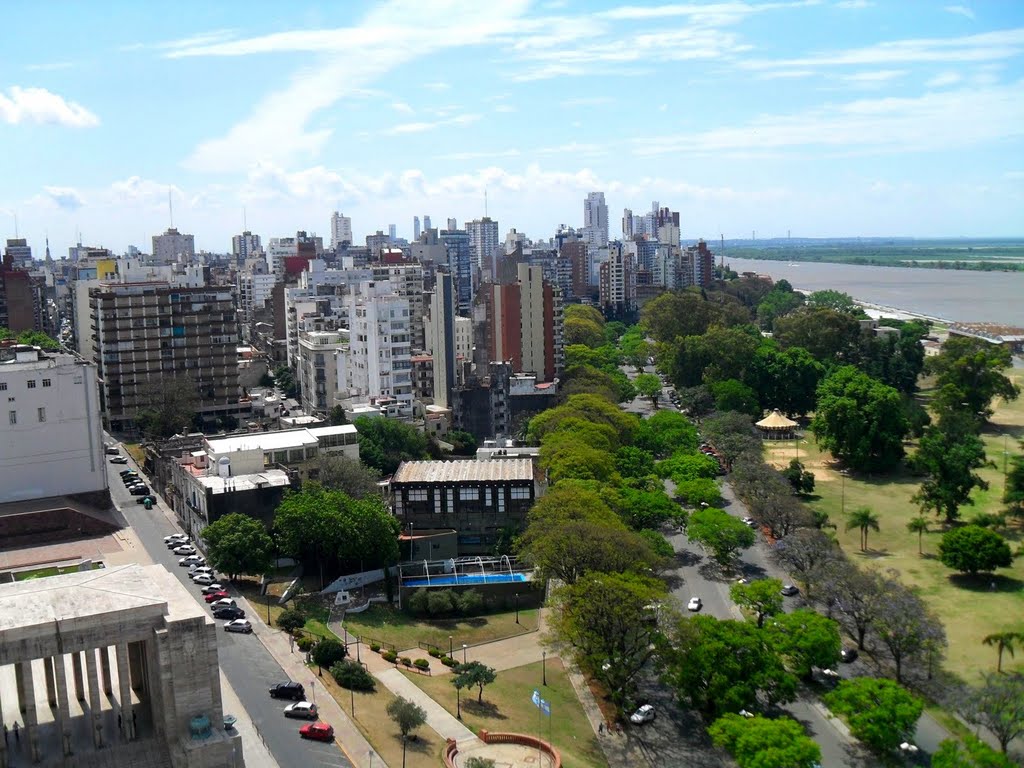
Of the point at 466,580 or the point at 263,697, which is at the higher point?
the point at 466,580

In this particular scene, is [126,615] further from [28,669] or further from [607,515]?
[607,515]

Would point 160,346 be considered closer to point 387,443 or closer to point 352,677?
point 387,443

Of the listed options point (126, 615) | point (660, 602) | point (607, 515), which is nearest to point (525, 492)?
point (607, 515)

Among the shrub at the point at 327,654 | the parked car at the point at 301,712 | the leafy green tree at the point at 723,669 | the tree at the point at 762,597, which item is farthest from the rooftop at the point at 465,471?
the parked car at the point at 301,712

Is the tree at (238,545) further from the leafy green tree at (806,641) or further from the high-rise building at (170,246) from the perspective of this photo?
the high-rise building at (170,246)

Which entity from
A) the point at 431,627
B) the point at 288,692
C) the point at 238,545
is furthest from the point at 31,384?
the point at 288,692

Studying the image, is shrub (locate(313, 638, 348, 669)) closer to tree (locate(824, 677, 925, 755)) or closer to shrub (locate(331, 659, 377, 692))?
shrub (locate(331, 659, 377, 692))

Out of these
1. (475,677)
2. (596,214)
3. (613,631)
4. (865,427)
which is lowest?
(475,677)
